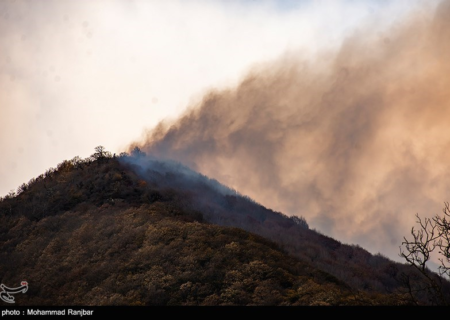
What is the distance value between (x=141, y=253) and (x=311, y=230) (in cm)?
3982

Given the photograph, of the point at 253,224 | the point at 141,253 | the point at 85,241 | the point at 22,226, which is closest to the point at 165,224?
the point at 141,253

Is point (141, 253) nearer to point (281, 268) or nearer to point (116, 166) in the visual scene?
point (281, 268)

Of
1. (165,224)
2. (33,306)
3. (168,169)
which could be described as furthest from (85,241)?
(168,169)

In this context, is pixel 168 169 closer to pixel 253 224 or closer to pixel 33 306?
pixel 253 224

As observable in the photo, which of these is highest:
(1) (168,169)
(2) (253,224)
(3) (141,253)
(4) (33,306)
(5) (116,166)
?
(1) (168,169)

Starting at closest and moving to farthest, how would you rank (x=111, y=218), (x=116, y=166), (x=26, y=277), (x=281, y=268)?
1. (x=281, y=268)
2. (x=26, y=277)
3. (x=111, y=218)
4. (x=116, y=166)

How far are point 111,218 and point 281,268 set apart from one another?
57.4 ft

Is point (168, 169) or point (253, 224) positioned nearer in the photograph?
point (253, 224)

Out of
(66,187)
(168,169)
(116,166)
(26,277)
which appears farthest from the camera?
(168,169)

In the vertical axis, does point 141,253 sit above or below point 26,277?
above

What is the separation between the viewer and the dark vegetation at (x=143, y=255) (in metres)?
19.7

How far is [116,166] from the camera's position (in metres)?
46.8

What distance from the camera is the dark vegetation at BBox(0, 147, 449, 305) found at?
19656 mm

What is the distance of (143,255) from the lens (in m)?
24.7
